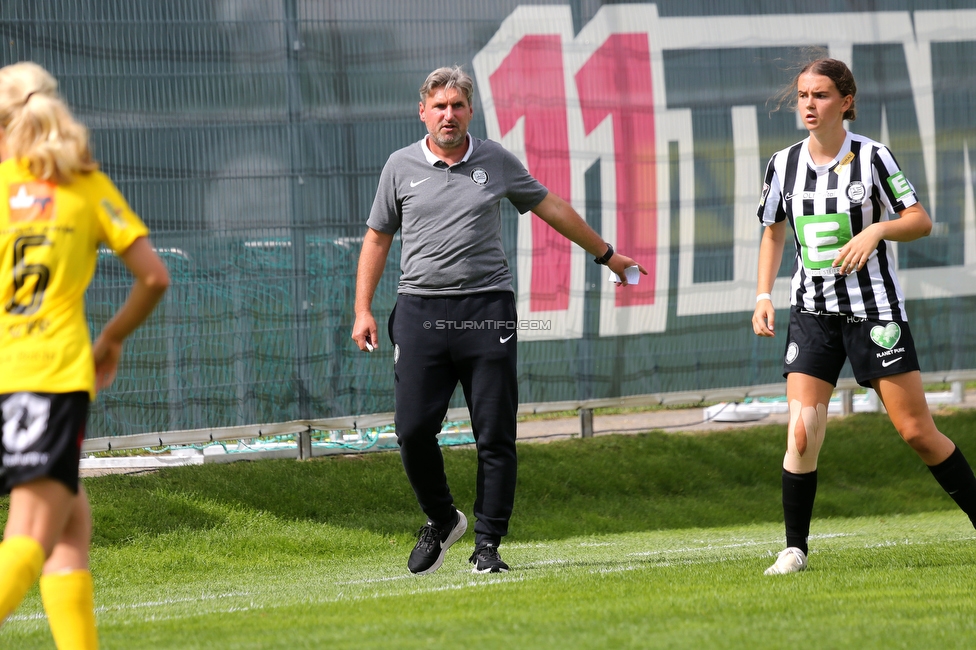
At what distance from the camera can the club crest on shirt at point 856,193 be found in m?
5.52

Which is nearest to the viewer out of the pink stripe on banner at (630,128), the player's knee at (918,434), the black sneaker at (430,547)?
the player's knee at (918,434)

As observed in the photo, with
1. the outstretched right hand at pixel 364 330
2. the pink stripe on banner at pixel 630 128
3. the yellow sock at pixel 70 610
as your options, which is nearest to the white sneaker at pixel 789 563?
the outstretched right hand at pixel 364 330

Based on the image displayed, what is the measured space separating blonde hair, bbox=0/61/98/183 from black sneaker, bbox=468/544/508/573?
10.1 feet

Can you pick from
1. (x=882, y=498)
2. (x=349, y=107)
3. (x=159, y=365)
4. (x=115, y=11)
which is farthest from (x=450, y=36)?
(x=882, y=498)

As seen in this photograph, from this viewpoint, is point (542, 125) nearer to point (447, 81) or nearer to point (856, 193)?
point (447, 81)

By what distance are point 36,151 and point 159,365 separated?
519 centimetres

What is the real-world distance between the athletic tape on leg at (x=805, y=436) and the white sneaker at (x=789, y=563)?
352 mm

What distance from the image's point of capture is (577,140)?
31.5ft

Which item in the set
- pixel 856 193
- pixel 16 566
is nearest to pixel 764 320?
pixel 856 193

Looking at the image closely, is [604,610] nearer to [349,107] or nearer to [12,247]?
[12,247]

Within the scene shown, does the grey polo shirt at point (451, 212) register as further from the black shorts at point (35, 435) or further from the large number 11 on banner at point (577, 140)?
the large number 11 on banner at point (577, 140)

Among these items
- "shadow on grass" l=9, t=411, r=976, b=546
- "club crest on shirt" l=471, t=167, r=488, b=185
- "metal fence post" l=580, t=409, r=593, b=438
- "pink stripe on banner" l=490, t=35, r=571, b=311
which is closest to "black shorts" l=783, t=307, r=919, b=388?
"club crest on shirt" l=471, t=167, r=488, b=185

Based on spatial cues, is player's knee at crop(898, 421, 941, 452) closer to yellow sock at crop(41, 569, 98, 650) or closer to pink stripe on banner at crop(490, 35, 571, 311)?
yellow sock at crop(41, 569, 98, 650)

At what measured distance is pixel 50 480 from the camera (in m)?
A: 3.41
